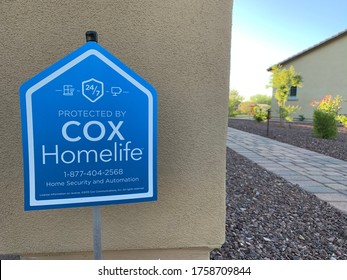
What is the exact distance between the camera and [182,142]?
5.83ft

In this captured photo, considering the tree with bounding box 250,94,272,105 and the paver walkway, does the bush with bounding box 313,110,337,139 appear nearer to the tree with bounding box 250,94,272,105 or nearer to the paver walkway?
the paver walkway

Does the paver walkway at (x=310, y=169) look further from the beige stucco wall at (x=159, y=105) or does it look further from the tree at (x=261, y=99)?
the tree at (x=261, y=99)

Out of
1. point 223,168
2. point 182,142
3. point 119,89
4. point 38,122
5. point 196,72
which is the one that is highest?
point 196,72

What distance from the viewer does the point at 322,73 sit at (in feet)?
63.9

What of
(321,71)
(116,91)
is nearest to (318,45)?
(321,71)

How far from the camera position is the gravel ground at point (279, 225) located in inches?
86.6

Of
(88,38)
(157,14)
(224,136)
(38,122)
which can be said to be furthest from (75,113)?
(224,136)

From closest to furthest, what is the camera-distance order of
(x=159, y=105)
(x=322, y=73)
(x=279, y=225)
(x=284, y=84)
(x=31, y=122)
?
(x=31, y=122) → (x=159, y=105) → (x=279, y=225) → (x=284, y=84) → (x=322, y=73)

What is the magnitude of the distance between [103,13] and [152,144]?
954 mm

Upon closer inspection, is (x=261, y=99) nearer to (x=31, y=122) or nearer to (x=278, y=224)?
(x=278, y=224)

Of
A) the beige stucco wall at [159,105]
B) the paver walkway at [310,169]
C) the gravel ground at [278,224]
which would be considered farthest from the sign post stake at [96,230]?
the paver walkway at [310,169]

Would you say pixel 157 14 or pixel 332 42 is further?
pixel 332 42

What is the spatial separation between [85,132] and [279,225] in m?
2.29

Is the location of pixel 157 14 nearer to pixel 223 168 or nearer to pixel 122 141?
pixel 122 141
